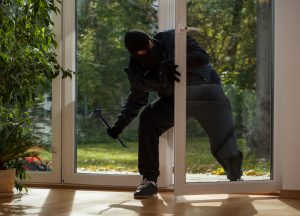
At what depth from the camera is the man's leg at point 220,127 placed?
4008 mm

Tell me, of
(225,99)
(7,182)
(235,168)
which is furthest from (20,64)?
(235,168)

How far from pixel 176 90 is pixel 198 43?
358 millimetres

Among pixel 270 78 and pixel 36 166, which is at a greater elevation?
pixel 270 78

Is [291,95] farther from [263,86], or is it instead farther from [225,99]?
[225,99]

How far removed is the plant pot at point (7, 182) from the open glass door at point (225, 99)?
114 centimetres

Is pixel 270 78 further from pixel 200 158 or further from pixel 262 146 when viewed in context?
pixel 200 158

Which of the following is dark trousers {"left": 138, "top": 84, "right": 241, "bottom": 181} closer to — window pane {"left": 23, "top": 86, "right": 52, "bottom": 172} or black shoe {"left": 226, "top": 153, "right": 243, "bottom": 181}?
black shoe {"left": 226, "top": 153, "right": 243, "bottom": 181}

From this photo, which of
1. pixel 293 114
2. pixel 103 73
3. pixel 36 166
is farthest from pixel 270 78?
pixel 36 166

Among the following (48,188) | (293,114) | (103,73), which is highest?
(103,73)

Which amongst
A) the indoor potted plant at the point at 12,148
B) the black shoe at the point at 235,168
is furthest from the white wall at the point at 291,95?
the indoor potted plant at the point at 12,148

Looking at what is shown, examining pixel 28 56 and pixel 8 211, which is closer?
pixel 8 211

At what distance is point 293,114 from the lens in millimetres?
3980

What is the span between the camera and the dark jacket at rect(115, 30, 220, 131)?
397 cm

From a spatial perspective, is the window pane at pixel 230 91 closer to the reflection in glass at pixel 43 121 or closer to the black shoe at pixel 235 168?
the black shoe at pixel 235 168
